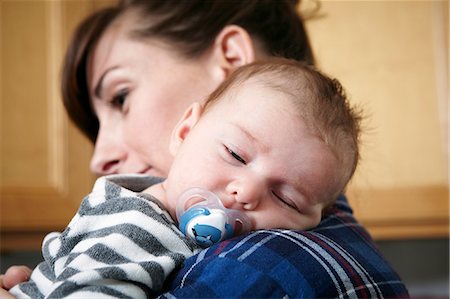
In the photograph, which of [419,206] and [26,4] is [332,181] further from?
[26,4]

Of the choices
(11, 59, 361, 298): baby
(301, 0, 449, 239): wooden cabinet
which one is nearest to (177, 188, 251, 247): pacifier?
(11, 59, 361, 298): baby

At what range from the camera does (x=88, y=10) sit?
81.1 inches

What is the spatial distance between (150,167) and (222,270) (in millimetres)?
514

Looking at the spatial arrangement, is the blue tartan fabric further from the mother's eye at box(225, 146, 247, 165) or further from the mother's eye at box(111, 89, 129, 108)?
the mother's eye at box(111, 89, 129, 108)

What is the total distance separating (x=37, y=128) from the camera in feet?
6.49

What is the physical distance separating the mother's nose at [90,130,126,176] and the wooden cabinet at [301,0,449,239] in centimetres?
113

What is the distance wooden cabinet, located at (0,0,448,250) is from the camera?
1951mm

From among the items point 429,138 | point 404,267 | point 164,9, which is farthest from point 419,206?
point 164,9

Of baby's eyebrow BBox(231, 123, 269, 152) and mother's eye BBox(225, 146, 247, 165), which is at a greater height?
baby's eyebrow BBox(231, 123, 269, 152)

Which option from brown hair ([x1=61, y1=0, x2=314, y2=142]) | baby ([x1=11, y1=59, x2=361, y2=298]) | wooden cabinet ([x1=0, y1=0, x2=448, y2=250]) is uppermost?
brown hair ([x1=61, y1=0, x2=314, y2=142])

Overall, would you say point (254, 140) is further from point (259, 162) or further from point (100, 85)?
point (100, 85)

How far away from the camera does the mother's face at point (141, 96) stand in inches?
40.3

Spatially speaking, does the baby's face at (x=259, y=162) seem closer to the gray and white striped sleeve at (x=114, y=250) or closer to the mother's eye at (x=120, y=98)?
the gray and white striped sleeve at (x=114, y=250)

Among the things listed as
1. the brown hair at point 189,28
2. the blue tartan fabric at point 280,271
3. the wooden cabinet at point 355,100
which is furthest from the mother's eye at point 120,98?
the wooden cabinet at point 355,100
